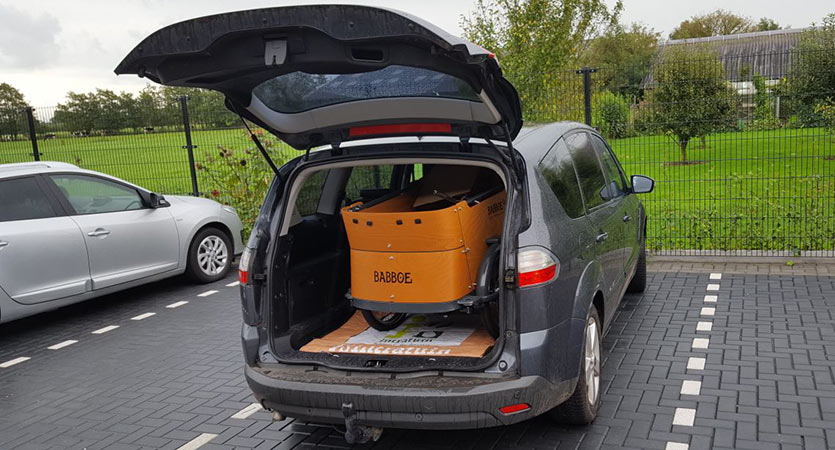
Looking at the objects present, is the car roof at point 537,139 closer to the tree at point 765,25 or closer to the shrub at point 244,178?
the shrub at point 244,178

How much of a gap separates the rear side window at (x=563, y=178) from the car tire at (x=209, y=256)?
511cm

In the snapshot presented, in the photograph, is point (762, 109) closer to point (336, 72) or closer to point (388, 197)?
point (388, 197)

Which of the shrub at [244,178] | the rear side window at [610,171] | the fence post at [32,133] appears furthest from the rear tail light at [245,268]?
the fence post at [32,133]

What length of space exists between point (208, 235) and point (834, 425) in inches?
259

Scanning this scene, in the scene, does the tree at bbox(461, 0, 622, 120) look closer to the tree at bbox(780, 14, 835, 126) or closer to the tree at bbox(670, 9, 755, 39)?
the tree at bbox(780, 14, 835, 126)

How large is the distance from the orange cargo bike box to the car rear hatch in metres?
0.47

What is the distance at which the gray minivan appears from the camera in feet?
9.53

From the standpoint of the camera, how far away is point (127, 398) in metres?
4.84

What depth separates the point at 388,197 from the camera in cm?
443

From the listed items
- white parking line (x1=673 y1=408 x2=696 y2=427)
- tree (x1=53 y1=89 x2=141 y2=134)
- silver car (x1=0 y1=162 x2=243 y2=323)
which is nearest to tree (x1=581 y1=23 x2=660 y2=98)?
tree (x1=53 y1=89 x2=141 y2=134)

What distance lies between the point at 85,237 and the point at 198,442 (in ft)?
11.4

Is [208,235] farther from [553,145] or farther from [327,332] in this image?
[553,145]

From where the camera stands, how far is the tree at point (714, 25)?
6519 centimetres

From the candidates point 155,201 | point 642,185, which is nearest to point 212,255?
point 155,201
